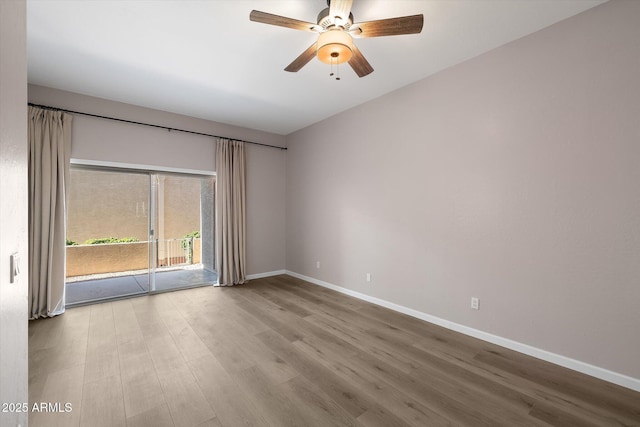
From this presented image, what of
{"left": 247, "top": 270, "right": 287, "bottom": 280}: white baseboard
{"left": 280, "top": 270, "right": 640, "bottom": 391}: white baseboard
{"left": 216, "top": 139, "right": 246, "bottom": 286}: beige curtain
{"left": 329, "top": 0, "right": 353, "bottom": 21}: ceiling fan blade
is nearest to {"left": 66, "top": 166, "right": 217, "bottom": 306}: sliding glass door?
{"left": 216, "top": 139, "right": 246, "bottom": 286}: beige curtain

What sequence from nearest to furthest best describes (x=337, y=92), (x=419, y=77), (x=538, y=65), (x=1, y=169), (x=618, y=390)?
(x=1, y=169) < (x=618, y=390) < (x=538, y=65) < (x=419, y=77) < (x=337, y=92)

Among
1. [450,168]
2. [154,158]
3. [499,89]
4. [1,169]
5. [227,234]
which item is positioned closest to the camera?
[1,169]

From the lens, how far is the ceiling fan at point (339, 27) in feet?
6.26

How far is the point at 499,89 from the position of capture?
2730mm

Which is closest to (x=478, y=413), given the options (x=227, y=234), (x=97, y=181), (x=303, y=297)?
(x=303, y=297)

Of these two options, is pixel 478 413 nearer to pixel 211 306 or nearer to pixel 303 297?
pixel 303 297

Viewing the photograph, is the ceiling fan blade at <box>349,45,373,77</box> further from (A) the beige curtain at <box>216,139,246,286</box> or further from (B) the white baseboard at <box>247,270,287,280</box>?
(B) the white baseboard at <box>247,270,287,280</box>

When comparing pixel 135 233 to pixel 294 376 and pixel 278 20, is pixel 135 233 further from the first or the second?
pixel 278 20

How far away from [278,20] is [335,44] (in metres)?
0.45

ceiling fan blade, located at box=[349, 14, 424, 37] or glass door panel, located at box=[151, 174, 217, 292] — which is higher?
ceiling fan blade, located at box=[349, 14, 424, 37]

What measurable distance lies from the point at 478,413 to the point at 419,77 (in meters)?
3.46

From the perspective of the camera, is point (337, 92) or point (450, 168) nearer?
point (450, 168)

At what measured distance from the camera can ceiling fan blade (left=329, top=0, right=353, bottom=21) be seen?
1862 mm

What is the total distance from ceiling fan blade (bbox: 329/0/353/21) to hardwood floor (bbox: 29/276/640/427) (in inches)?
113
